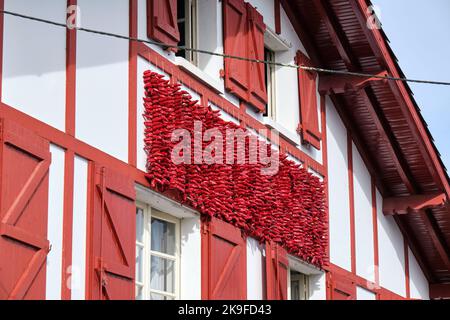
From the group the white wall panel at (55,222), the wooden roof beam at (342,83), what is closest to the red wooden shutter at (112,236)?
the white wall panel at (55,222)

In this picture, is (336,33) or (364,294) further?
(364,294)

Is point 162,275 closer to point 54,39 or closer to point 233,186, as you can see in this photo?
point 233,186

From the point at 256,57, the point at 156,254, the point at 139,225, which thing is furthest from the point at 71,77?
the point at 256,57

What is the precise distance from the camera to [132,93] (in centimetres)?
1042

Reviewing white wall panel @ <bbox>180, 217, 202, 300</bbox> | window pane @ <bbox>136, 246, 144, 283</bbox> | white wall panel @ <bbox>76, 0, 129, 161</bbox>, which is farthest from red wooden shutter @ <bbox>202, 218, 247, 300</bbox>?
white wall panel @ <bbox>76, 0, 129, 161</bbox>

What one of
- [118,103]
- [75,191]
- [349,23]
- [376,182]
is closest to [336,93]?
[349,23]

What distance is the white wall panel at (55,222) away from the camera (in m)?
8.97

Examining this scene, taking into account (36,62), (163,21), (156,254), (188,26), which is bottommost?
(156,254)

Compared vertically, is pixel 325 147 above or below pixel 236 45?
below

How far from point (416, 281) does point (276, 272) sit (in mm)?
5295

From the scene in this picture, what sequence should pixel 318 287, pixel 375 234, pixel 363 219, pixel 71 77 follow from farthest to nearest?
pixel 375 234
pixel 363 219
pixel 318 287
pixel 71 77

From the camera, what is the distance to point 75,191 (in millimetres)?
9422

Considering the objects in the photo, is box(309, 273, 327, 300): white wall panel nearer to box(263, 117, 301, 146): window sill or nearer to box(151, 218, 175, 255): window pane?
box(263, 117, 301, 146): window sill

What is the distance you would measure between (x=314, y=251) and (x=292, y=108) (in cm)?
161
